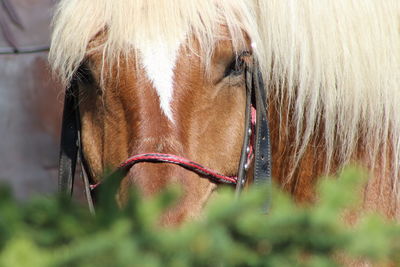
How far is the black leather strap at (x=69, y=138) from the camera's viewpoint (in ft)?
6.43

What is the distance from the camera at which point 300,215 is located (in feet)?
2.46

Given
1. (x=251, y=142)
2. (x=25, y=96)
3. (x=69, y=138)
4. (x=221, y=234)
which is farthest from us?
(x=25, y=96)

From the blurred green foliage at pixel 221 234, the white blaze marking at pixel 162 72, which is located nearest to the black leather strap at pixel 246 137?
the white blaze marking at pixel 162 72

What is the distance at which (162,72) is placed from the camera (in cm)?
160

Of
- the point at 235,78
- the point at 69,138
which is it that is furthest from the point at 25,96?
the point at 235,78

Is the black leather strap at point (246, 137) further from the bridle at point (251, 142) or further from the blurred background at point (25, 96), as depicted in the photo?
the blurred background at point (25, 96)

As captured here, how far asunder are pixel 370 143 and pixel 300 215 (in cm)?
104

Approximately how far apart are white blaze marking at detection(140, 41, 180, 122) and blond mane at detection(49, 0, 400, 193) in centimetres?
9

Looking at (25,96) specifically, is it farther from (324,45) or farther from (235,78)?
(324,45)

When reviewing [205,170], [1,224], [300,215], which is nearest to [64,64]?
[205,170]

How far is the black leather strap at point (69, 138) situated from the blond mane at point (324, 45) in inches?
8.6

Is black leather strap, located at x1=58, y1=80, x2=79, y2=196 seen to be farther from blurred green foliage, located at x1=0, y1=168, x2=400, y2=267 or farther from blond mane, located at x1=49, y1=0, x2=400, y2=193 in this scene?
blurred green foliage, located at x1=0, y1=168, x2=400, y2=267

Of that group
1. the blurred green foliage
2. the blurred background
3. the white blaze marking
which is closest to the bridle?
the white blaze marking

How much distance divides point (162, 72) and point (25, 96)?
2.37 metres
